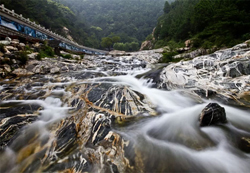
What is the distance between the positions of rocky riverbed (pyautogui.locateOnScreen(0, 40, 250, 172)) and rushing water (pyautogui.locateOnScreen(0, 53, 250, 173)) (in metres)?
0.02

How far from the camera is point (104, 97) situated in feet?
15.2

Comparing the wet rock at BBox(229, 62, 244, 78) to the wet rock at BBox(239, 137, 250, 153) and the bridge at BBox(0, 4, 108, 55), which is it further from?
the bridge at BBox(0, 4, 108, 55)

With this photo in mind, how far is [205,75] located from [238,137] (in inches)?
161

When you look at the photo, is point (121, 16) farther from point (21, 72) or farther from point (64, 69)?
point (21, 72)

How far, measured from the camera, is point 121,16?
309 ft

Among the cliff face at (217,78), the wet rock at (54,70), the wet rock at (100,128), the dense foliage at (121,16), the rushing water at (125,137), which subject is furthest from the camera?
the dense foliage at (121,16)

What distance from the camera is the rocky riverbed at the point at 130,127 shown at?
212 centimetres

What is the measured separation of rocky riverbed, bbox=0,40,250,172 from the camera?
2.12 metres

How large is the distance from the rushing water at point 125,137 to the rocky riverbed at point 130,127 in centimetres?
2

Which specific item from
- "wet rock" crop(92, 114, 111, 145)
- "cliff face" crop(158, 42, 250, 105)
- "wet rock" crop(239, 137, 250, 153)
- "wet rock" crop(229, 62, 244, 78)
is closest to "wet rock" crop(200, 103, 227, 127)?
"wet rock" crop(239, 137, 250, 153)

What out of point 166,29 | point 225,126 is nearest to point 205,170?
point 225,126

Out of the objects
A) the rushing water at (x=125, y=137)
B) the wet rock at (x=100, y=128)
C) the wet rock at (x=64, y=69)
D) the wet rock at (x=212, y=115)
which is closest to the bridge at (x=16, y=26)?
the wet rock at (x=64, y=69)

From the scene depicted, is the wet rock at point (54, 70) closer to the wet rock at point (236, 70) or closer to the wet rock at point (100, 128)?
the wet rock at point (100, 128)

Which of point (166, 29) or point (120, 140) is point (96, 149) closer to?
point (120, 140)
